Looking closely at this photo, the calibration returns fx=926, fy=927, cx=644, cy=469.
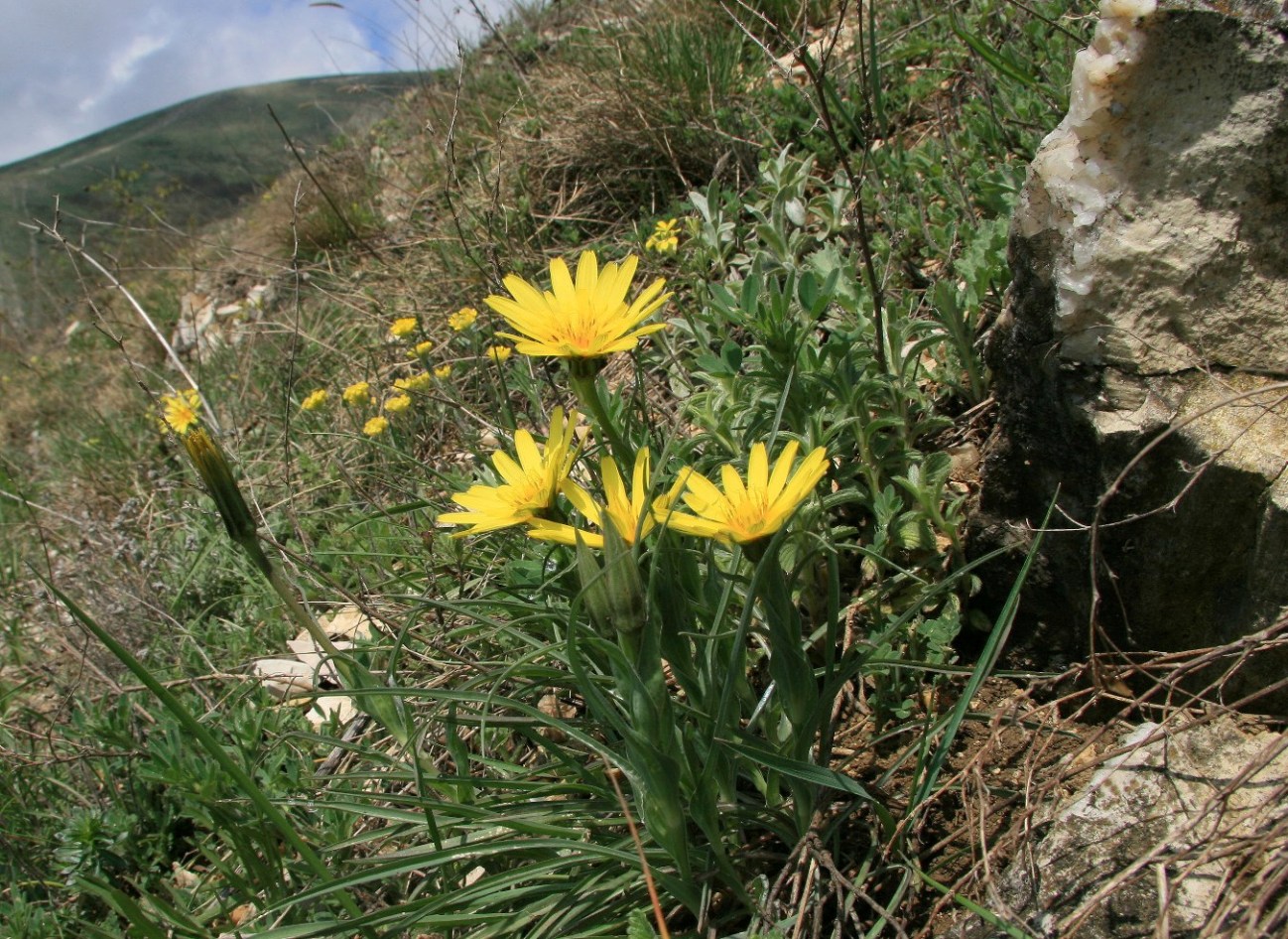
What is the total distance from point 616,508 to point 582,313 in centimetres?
32

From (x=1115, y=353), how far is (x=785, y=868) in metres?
0.91

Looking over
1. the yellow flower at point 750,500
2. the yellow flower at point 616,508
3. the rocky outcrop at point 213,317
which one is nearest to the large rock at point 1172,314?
the yellow flower at point 750,500

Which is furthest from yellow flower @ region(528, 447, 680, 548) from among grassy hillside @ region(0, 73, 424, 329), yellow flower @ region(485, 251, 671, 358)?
grassy hillside @ region(0, 73, 424, 329)

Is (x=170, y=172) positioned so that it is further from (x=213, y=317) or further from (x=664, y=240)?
(x=664, y=240)

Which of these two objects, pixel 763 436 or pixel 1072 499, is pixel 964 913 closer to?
pixel 1072 499

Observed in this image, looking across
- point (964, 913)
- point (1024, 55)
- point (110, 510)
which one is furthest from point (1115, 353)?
point (110, 510)

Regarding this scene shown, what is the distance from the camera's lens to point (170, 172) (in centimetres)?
1148

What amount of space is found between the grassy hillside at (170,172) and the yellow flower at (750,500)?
10.4 m

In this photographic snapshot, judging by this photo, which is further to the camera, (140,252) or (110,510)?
(140,252)

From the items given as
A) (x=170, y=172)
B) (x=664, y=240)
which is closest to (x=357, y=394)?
(x=664, y=240)

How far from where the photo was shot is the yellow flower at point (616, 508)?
3.77 feet

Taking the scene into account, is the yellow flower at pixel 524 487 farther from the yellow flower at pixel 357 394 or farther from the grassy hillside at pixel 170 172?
the grassy hillside at pixel 170 172

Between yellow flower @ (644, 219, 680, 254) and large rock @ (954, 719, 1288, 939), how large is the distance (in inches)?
85.7

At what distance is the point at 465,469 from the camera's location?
9.56ft
